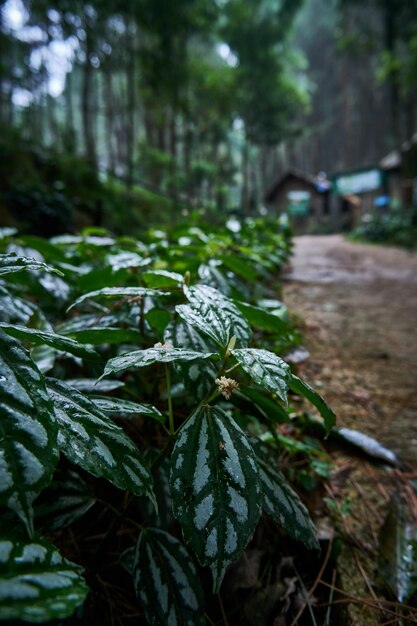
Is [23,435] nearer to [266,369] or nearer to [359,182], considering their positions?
[266,369]

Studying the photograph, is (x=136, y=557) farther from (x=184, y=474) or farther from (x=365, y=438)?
(x=365, y=438)

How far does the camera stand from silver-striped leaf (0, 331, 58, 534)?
38cm

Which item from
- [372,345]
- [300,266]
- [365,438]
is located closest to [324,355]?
[372,345]

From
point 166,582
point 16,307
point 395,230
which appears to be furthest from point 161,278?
point 395,230

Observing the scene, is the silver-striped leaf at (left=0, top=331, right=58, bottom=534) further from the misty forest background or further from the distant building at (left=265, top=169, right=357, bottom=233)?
the distant building at (left=265, top=169, right=357, bottom=233)

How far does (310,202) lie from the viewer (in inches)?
957

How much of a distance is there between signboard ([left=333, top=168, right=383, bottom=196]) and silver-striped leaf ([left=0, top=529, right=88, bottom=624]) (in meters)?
19.7

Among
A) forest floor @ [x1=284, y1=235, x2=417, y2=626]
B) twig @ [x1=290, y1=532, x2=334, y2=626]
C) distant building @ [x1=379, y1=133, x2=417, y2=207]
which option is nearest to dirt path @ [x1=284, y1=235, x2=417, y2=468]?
forest floor @ [x1=284, y1=235, x2=417, y2=626]

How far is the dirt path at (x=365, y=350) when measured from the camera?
4.80 ft

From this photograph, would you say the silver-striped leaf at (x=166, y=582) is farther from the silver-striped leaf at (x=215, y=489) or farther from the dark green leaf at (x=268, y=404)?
the dark green leaf at (x=268, y=404)

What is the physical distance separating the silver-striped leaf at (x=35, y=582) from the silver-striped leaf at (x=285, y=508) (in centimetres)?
36

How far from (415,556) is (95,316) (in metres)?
0.99

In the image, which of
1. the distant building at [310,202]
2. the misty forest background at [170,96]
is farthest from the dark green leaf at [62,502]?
the distant building at [310,202]

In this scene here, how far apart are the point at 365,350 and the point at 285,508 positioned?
1739mm
